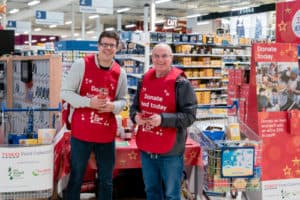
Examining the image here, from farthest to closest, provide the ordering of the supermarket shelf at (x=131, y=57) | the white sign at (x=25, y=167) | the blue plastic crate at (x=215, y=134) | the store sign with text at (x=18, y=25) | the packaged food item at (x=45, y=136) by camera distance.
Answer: the store sign with text at (x=18, y=25)
the supermarket shelf at (x=131, y=57)
the blue plastic crate at (x=215, y=134)
the packaged food item at (x=45, y=136)
the white sign at (x=25, y=167)

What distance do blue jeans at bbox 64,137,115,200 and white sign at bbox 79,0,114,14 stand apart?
1084cm

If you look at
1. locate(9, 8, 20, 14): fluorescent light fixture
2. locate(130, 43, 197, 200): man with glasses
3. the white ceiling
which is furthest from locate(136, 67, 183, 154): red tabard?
locate(9, 8, 20, 14): fluorescent light fixture

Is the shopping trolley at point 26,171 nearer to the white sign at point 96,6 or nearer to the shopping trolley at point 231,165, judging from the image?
the shopping trolley at point 231,165

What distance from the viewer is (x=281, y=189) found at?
4.25 m

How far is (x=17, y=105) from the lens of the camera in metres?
5.79

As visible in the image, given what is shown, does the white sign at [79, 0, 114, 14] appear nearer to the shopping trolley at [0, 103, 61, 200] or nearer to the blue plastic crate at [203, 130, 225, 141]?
the blue plastic crate at [203, 130, 225, 141]

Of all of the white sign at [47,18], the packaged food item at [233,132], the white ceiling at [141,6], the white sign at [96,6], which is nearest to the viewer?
the packaged food item at [233,132]

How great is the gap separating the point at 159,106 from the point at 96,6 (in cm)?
1134

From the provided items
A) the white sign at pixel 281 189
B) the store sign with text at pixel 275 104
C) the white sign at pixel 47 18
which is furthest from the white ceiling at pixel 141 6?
the white sign at pixel 281 189

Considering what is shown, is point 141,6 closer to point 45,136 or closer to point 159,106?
point 45,136

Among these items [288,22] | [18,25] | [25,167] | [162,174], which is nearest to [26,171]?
[25,167]

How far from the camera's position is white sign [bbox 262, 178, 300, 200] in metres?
4.17

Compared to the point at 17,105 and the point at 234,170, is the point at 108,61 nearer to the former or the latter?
the point at 234,170

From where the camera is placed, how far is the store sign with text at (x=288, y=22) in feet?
15.0
